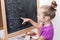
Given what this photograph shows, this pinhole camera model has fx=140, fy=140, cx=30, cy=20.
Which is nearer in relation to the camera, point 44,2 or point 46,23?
point 46,23

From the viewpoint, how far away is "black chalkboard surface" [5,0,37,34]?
142 cm

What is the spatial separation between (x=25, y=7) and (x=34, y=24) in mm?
263

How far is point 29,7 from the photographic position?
5.52 ft

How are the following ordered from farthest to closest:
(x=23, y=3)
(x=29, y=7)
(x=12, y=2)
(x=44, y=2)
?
(x=44, y=2) → (x=29, y=7) → (x=23, y=3) → (x=12, y=2)

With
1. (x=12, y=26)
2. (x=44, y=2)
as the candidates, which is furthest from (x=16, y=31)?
(x=44, y=2)

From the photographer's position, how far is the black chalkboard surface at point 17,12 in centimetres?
→ 142

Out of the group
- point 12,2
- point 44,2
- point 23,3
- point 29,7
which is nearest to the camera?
point 12,2

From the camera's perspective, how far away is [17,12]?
1.52 meters

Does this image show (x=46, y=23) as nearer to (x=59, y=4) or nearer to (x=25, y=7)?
(x=25, y=7)

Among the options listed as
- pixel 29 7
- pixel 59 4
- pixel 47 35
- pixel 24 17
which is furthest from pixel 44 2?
pixel 47 35

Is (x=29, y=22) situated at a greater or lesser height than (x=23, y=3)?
lesser

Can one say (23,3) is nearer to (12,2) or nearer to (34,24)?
(12,2)

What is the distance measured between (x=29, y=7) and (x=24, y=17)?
0.50 feet

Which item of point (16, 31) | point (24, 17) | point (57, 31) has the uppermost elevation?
point (24, 17)
